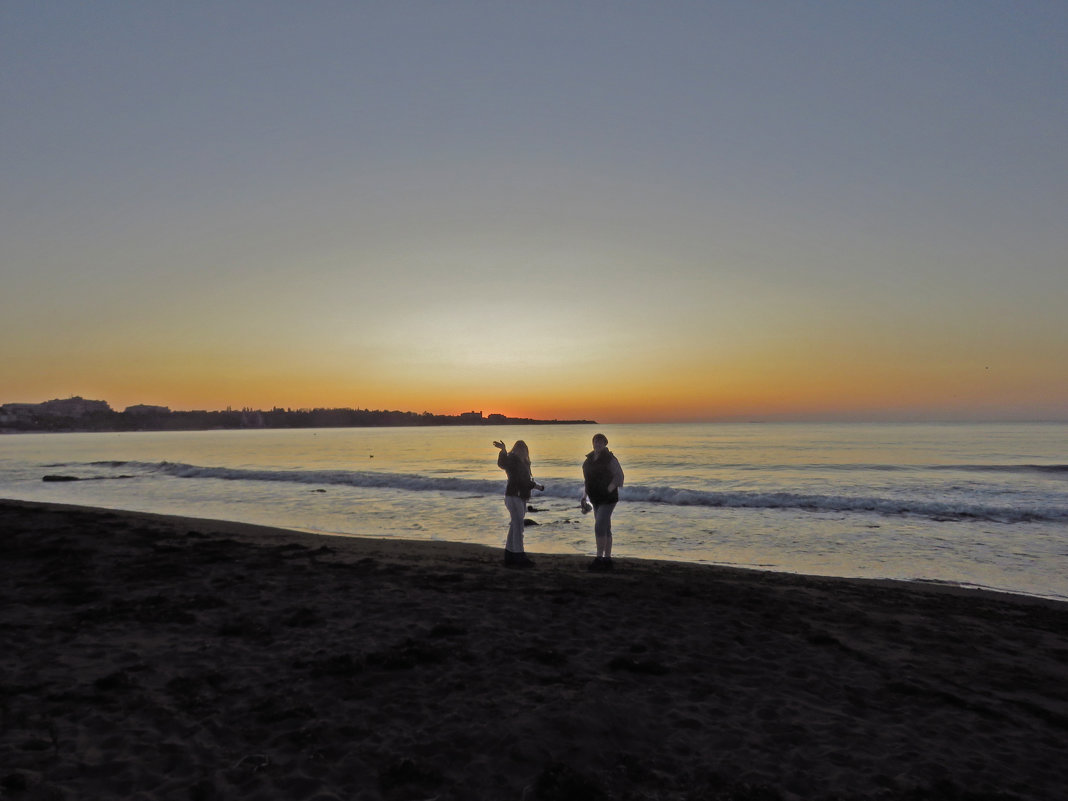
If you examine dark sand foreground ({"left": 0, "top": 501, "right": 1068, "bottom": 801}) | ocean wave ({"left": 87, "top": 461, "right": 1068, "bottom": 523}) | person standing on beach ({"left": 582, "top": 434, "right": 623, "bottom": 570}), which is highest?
person standing on beach ({"left": 582, "top": 434, "right": 623, "bottom": 570})

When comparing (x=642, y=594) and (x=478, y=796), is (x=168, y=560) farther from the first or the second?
(x=478, y=796)

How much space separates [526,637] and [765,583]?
511 centimetres

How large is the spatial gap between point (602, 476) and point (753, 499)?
1530cm

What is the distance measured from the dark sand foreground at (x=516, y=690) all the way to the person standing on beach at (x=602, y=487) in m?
1.43

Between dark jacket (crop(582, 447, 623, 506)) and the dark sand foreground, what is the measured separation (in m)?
1.60

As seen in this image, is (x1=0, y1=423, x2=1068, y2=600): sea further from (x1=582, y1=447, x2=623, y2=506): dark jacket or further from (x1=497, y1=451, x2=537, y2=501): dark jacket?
(x1=497, y1=451, x2=537, y2=501): dark jacket

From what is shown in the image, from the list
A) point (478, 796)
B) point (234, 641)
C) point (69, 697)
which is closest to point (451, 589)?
point (234, 641)

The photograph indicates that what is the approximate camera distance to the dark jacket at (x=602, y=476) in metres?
10.5

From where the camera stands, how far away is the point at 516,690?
5184 millimetres

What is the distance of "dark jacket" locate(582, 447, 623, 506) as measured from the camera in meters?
10.5

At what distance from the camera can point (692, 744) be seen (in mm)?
4316

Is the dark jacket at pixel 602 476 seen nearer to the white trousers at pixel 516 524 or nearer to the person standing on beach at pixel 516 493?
the person standing on beach at pixel 516 493

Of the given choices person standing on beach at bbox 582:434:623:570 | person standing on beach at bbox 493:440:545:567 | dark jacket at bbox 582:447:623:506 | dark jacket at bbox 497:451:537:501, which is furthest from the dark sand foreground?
dark jacket at bbox 497:451:537:501

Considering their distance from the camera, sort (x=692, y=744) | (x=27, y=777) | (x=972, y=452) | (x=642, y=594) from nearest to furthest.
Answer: (x=27, y=777), (x=692, y=744), (x=642, y=594), (x=972, y=452)
